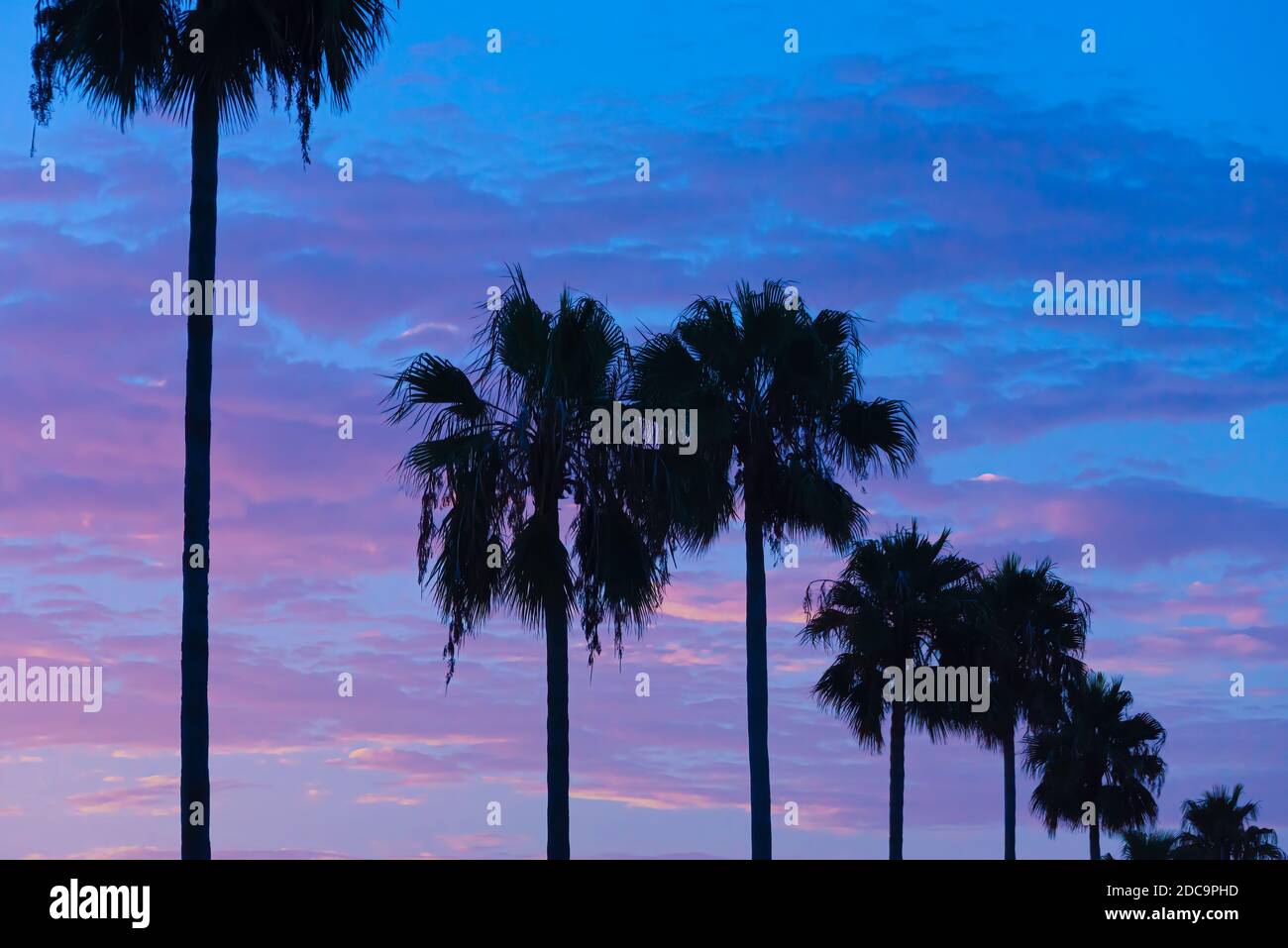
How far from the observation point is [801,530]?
111 feet

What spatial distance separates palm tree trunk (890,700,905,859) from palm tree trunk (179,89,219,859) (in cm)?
2370

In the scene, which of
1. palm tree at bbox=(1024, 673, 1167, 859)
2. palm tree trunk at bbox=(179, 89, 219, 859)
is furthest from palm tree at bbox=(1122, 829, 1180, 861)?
palm tree trunk at bbox=(179, 89, 219, 859)

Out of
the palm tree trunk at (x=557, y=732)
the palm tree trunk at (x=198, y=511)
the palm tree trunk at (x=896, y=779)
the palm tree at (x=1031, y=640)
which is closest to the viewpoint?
the palm tree trunk at (x=198, y=511)

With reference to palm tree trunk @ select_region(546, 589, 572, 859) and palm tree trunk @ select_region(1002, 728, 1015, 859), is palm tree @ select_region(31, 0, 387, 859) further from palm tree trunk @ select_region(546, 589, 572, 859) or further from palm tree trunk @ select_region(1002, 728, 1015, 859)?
palm tree trunk @ select_region(1002, 728, 1015, 859)

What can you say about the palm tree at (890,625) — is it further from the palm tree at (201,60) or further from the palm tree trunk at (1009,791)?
the palm tree at (201,60)

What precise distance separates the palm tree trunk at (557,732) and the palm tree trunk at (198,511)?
8.03 metres

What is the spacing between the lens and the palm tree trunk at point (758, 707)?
99.6 feet

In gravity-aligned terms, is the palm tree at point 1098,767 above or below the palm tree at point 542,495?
below

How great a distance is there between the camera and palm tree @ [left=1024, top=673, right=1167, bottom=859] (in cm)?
5391

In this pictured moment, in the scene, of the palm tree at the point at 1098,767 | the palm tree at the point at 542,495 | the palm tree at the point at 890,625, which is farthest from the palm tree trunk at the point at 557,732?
the palm tree at the point at 1098,767

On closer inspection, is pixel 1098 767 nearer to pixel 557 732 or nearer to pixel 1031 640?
pixel 1031 640

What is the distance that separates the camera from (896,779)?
40.7 metres
